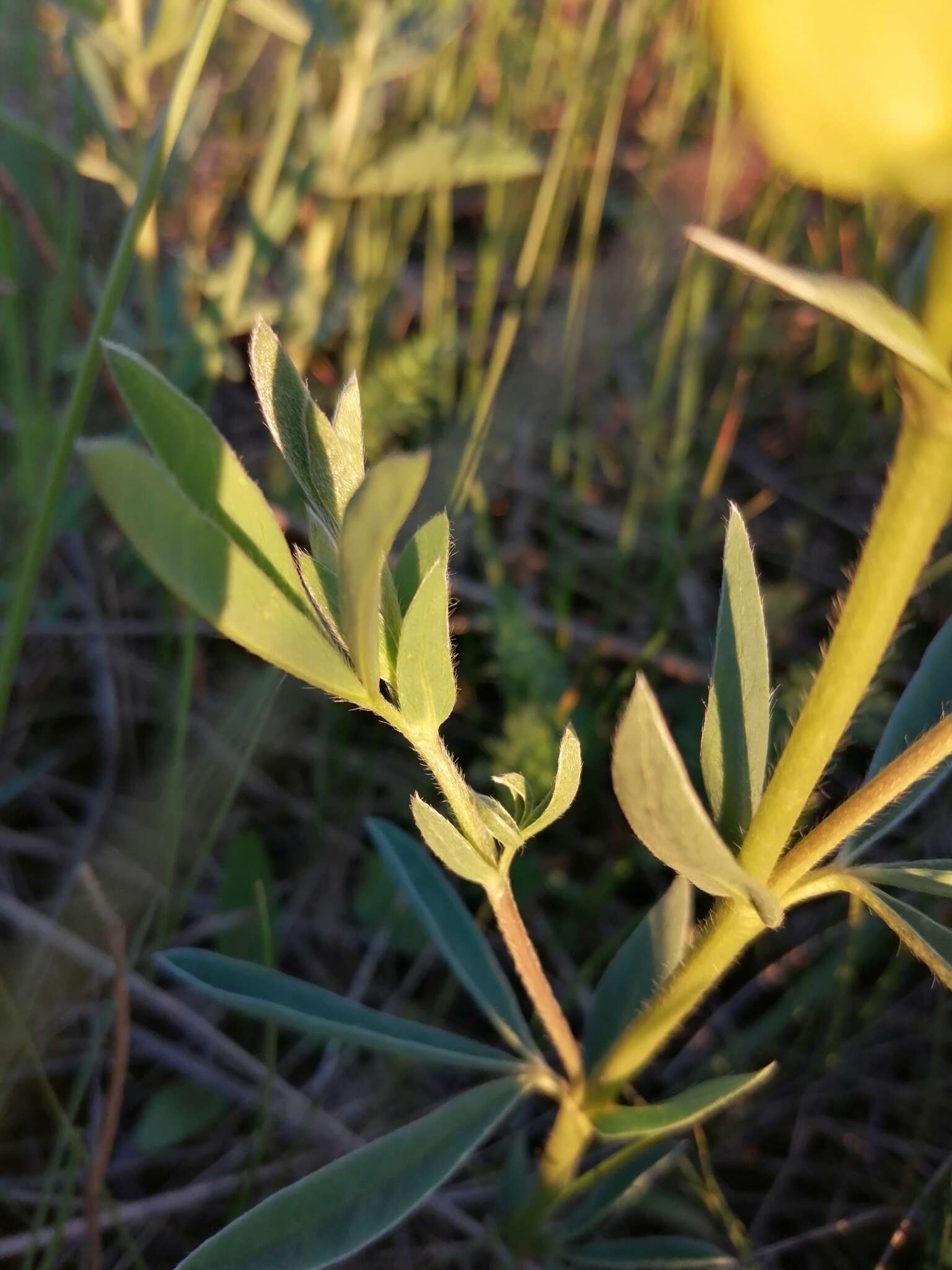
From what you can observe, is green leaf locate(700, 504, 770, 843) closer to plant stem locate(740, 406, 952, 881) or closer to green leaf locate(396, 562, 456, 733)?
plant stem locate(740, 406, 952, 881)

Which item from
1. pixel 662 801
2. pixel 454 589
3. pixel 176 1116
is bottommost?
pixel 176 1116

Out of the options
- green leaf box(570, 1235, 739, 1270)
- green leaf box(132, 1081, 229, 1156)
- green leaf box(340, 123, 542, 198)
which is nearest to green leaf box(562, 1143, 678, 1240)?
green leaf box(570, 1235, 739, 1270)

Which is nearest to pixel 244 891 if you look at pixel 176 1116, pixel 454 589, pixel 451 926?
pixel 176 1116

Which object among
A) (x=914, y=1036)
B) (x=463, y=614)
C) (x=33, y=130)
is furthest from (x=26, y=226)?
(x=914, y=1036)

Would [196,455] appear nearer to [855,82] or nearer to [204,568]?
[204,568]

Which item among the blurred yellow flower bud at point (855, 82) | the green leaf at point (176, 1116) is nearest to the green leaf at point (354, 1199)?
the green leaf at point (176, 1116)

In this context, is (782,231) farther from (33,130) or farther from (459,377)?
(33,130)
